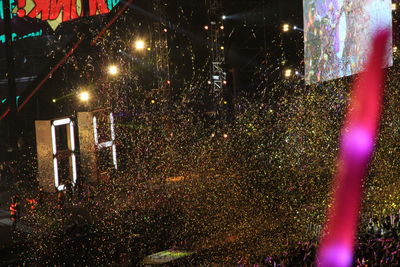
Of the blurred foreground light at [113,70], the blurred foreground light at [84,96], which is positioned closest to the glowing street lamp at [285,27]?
the blurred foreground light at [113,70]

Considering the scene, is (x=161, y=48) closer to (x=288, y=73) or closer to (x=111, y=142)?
(x=111, y=142)

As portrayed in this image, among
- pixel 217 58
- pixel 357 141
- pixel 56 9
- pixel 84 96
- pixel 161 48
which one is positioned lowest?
pixel 357 141

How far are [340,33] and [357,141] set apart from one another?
2.15 m

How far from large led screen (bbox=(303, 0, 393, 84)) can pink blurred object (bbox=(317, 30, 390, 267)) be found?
0.35 metres

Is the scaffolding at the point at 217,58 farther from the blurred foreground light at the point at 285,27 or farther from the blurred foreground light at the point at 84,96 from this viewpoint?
the blurred foreground light at the point at 84,96

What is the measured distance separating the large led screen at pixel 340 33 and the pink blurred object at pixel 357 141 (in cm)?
35

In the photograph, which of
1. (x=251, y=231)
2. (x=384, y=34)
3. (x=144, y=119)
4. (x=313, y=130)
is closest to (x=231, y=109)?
(x=144, y=119)

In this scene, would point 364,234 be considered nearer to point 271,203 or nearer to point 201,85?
point 271,203

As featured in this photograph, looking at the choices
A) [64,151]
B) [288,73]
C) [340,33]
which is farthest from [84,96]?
[288,73]

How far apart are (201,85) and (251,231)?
8874mm

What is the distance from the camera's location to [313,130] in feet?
32.9

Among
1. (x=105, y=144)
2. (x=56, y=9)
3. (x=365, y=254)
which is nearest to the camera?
(x=365, y=254)

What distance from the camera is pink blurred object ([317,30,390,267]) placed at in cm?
637

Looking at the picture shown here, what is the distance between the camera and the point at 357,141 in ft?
28.7
